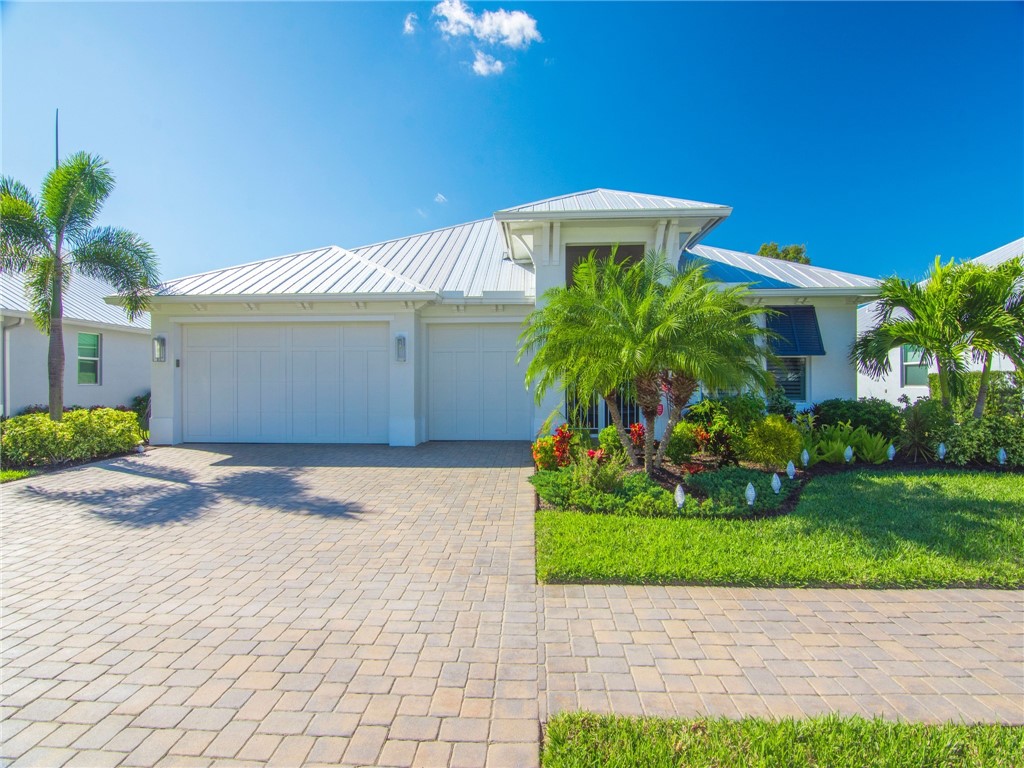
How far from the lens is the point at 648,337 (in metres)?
6.25

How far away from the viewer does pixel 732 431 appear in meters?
8.60

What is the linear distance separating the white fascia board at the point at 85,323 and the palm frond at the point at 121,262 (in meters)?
2.66

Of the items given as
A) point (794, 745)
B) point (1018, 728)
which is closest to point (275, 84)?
point (794, 745)

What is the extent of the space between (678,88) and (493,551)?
11306 mm

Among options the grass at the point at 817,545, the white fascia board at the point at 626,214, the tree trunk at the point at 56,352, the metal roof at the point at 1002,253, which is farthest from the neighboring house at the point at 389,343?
the metal roof at the point at 1002,253

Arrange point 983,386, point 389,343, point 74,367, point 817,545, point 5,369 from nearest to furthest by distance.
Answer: point 817,545
point 983,386
point 389,343
point 5,369
point 74,367

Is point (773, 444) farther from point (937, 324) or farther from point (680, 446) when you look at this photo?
point (937, 324)

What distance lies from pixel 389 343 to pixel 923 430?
10.9 metres

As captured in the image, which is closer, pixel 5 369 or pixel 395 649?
pixel 395 649

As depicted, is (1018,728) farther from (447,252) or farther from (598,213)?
(447,252)

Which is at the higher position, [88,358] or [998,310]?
[998,310]

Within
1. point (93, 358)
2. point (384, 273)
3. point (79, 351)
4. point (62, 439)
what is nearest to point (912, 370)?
point (384, 273)

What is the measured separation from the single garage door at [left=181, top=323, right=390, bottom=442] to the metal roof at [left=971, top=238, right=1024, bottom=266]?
61.4ft

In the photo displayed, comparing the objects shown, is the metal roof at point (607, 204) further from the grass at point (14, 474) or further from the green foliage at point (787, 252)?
the green foliage at point (787, 252)
